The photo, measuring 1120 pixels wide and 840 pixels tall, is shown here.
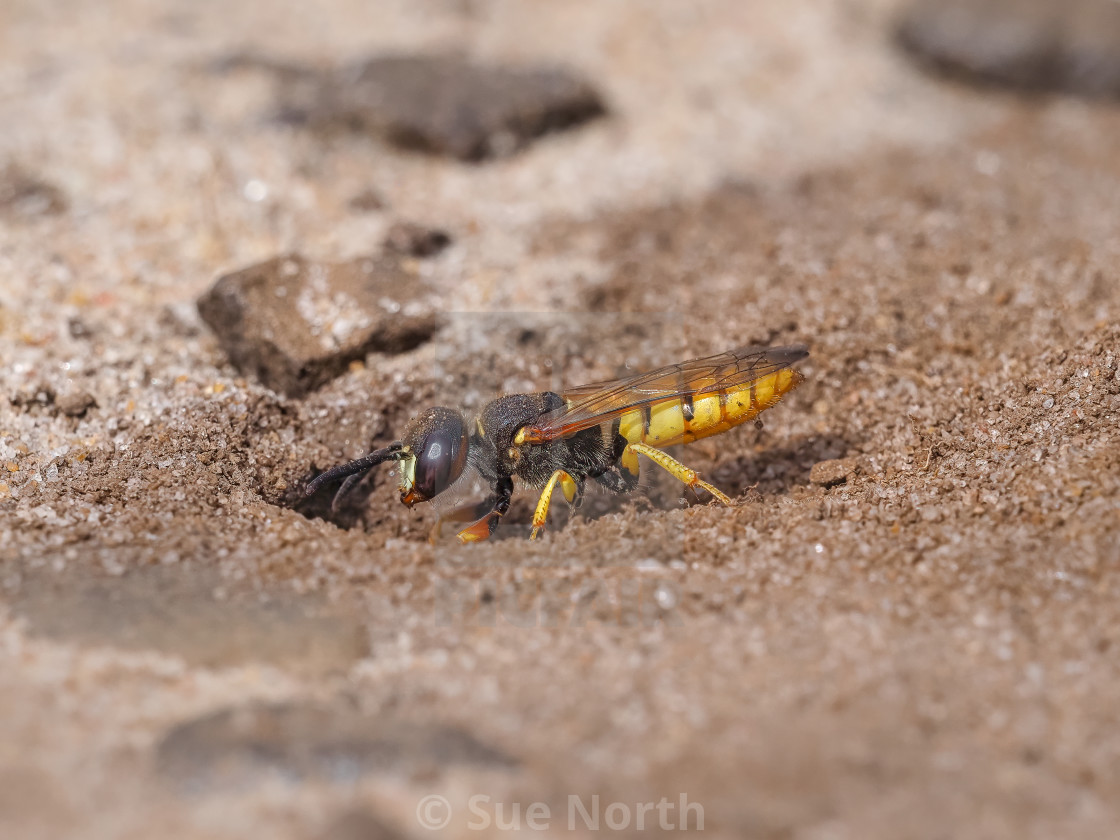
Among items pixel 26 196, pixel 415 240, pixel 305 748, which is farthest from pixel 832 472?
pixel 26 196

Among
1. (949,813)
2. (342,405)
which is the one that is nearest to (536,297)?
(342,405)

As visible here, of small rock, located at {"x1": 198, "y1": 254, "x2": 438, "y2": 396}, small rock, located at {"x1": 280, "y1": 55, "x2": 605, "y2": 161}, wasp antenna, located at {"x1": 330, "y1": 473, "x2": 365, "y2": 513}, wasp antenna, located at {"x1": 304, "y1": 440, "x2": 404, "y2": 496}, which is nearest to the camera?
wasp antenna, located at {"x1": 304, "y1": 440, "x2": 404, "y2": 496}

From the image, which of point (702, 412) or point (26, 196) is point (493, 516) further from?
point (26, 196)

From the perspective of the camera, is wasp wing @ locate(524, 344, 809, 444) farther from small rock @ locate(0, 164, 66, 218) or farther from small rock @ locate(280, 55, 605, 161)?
small rock @ locate(0, 164, 66, 218)

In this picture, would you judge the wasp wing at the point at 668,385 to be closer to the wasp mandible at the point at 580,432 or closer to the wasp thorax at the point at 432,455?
the wasp mandible at the point at 580,432

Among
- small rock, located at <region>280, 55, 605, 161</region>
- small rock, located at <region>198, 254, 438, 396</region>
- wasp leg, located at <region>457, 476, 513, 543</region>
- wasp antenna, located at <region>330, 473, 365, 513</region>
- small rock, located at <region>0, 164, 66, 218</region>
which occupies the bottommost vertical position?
wasp leg, located at <region>457, 476, 513, 543</region>

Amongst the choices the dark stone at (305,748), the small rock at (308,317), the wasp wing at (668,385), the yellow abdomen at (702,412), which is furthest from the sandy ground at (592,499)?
the wasp wing at (668,385)

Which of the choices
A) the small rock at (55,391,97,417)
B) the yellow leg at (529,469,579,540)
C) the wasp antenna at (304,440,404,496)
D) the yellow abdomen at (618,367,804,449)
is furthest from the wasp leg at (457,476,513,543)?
the small rock at (55,391,97,417)
